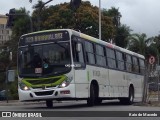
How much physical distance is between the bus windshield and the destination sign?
238 millimetres

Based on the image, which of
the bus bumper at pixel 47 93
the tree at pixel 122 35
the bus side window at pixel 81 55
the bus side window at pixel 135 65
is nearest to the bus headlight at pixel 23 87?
the bus bumper at pixel 47 93

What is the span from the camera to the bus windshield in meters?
19.5

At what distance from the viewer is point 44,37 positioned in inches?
797

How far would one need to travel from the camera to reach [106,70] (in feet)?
76.9

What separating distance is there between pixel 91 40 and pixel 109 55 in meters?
2.43

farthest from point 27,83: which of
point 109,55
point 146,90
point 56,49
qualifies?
point 146,90

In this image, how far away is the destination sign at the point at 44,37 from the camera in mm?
19953

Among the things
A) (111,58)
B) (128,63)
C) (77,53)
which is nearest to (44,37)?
(77,53)

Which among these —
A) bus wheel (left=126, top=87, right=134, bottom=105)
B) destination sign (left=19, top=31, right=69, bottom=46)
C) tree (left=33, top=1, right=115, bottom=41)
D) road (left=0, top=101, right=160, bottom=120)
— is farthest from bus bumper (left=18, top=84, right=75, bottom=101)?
tree (left=33, top=1, right=115, bottom=41)

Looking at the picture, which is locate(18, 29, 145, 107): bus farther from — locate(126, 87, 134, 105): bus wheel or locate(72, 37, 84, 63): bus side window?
locate(126, 87, 134, 105): bus wheel

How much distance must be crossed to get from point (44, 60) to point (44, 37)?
1.09 m

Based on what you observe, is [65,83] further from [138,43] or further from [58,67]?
[138,43]

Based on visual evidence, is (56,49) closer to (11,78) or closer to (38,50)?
(38,50)

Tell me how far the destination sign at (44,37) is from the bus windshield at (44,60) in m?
0.24
